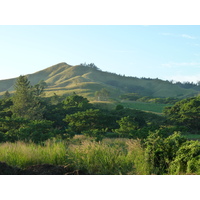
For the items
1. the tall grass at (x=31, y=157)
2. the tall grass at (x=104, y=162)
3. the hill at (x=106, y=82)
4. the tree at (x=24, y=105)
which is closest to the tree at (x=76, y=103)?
the tree at (x=24, y=105)

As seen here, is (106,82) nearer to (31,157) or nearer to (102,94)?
(102,94)

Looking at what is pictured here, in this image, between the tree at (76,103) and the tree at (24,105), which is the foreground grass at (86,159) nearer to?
the tree at (24,105)

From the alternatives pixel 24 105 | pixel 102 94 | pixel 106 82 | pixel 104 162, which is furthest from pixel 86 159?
pixel 106 82

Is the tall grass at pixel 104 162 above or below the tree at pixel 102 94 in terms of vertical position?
below

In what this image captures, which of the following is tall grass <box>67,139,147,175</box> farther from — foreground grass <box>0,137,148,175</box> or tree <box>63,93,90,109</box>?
tree <box>63,93,90,109</box>

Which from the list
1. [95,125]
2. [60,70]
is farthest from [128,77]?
[95,125]

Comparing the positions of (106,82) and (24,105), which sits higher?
(106,82)

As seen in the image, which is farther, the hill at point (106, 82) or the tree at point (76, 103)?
the hill at point (106, 82)

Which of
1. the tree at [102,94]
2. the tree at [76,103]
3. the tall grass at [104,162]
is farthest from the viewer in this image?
the tree at [102,94]

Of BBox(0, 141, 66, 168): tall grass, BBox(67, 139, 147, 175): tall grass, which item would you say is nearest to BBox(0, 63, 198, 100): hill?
BBox(0, 141, 66, 168): tall grass

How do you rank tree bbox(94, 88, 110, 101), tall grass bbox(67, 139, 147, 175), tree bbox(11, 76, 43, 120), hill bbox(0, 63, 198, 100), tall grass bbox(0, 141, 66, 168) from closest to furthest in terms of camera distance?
tall grass bbox(67, 139, 147, 175) < tall grass bbox(0, 141, 66, 168) < tree bbox(11, 76, 43, 120) < tree bbox(94, 88, 110, 101) < hill bbox(0, 63, 198, 100)

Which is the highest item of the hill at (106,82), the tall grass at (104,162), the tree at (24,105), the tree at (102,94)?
the hill at (106,82)
